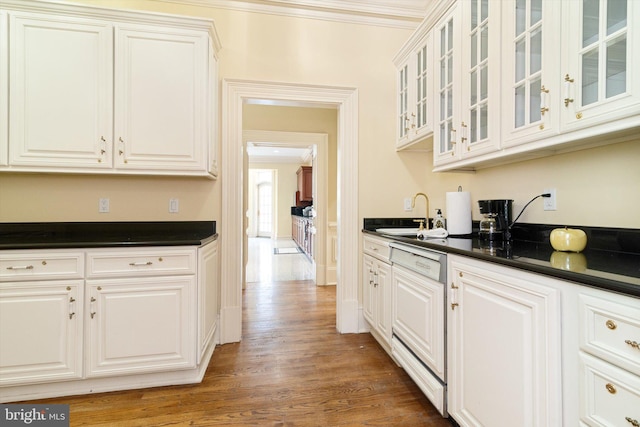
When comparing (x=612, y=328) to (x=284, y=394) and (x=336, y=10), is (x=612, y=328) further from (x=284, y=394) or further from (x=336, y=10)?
(x=336, y=10)

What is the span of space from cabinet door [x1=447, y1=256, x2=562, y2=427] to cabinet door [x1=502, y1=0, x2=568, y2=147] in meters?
0.70

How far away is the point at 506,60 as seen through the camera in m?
1.50

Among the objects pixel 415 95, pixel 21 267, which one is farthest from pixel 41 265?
pixel 415 95

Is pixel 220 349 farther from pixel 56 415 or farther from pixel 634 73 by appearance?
pixel 634 73

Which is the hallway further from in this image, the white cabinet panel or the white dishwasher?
the white cabinet panel

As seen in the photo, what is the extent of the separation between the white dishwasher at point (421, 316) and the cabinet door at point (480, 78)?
727 millimetres

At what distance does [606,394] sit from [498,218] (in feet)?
3.70

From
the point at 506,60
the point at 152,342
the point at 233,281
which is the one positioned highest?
the point at 506,60

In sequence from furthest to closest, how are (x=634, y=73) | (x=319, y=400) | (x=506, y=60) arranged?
(x=319, y=400) → (x=506, y=60) → (x=634, y=73)

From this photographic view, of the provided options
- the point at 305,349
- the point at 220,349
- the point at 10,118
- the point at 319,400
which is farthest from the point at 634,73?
the point at 10,118

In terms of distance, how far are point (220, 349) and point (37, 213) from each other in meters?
1.75

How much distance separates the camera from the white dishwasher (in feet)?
4.99

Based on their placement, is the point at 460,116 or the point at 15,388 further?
the point at 460,116

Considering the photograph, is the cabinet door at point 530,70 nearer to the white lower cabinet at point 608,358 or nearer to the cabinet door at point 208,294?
the white lower cabinet at point 608,358
